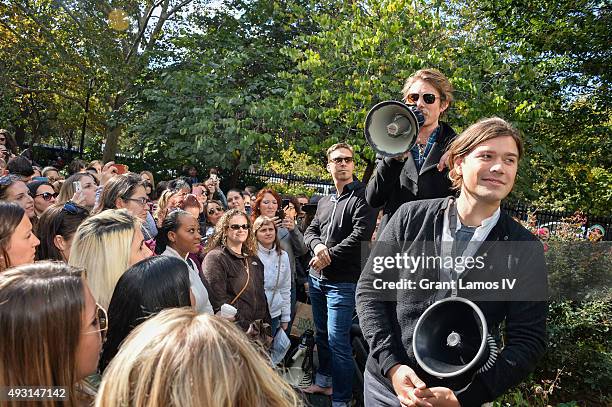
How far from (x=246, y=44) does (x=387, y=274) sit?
13461 millimetres

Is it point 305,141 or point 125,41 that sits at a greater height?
point 125,41

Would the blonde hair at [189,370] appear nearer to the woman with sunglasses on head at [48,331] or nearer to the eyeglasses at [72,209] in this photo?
the woman with sunglasses on head at [48,331]

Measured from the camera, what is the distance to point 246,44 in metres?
14.6

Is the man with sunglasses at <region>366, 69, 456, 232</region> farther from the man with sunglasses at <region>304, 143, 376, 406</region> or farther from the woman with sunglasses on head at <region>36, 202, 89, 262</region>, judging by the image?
the woman with sunglasses on head at <region>36, 202, 89, 262</region>

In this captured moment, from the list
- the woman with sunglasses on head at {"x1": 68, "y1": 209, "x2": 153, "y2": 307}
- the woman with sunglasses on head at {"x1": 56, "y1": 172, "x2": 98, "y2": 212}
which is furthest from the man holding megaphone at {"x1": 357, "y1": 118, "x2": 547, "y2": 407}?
the woman with sunglasses on head at {"x1": 56, "y1": 172, "x2": 98, "y2": 212}

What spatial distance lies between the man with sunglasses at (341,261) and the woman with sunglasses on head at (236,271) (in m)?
0.48

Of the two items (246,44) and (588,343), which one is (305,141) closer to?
(246,44)

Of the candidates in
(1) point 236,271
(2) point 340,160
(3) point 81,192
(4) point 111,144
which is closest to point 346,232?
(2) point 340,160

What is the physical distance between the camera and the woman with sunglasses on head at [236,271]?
4043mm

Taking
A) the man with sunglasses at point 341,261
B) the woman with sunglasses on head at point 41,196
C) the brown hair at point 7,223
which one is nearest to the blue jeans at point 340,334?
the man with sunglasses at point 341,261

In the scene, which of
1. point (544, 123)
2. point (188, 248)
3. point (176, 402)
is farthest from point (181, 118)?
point (176, 402)

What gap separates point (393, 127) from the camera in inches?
101

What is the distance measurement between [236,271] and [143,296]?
1.99 metres

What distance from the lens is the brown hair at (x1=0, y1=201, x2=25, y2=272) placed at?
9.36 ft
